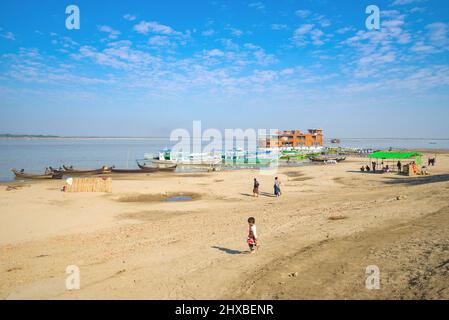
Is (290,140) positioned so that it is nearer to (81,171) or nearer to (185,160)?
(185,160)

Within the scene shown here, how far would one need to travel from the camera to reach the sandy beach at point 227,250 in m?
7.93

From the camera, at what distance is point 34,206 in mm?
22594

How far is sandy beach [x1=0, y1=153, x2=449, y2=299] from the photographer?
7930 millimetres

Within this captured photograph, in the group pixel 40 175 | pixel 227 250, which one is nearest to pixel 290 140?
pixel 40 175

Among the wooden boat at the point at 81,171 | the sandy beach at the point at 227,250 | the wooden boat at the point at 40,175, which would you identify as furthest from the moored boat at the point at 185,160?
the sandy beach at the point at 227,250

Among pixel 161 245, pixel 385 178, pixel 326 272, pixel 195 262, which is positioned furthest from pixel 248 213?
pixel 385 178

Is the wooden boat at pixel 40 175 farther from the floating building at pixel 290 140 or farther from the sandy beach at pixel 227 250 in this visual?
the floating building at pixel 290 140

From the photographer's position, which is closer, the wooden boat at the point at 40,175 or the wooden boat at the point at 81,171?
the wooden boat at the point at 40,175

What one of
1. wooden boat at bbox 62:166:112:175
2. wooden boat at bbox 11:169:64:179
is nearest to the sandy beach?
wooden boat at bbox 11:169:64:179

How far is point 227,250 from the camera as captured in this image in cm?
1149

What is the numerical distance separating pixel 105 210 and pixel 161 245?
10.3 meters
